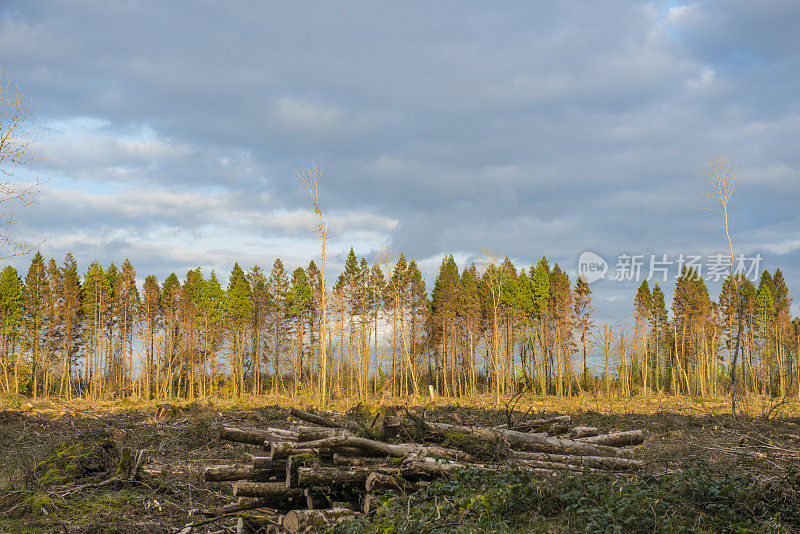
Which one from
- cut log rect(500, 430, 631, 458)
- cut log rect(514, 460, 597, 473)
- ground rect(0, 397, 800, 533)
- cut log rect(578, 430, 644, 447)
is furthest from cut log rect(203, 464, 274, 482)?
cut log rect(578, 430, 644, 447)

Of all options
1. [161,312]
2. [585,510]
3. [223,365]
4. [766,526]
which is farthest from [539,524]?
[161,312]

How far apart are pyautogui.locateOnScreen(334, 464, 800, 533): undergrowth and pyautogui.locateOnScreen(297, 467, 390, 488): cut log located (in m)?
0.45

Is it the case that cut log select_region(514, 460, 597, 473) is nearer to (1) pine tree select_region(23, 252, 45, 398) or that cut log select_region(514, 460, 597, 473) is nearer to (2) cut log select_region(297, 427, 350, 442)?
(2) cut log select_region(297, 427, 350, 442)

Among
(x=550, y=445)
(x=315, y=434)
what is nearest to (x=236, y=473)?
(x=315, y=434)

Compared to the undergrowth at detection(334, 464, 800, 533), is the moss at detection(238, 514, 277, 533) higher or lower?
lower

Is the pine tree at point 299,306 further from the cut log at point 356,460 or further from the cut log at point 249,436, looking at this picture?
the cut log at point 356,460

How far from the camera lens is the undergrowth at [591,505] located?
5629 mm

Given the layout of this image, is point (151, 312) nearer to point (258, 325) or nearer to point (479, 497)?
point (258, 325)

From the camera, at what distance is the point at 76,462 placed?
9422mm

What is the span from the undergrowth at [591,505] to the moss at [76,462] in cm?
557

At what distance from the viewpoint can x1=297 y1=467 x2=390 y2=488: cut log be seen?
7109 mm

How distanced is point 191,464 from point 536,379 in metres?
49.3

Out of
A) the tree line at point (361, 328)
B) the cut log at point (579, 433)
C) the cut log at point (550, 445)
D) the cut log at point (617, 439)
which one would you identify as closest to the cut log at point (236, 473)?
the cut log at point (550, 445)

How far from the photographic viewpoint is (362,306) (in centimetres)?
5500
